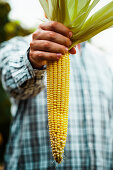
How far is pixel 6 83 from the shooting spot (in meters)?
1.12

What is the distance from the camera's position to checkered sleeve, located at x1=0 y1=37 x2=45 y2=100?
2.86ft

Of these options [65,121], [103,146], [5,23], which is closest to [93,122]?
[103,146]

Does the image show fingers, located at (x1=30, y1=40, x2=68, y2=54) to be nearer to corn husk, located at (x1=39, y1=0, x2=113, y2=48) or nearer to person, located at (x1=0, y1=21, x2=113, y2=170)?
corn husk, located at (x1=39, y1=0, x2=113, y2=48)

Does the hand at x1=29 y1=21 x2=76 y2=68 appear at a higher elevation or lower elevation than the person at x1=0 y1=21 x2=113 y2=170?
higher

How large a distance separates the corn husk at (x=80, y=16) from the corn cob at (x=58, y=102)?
103 millimetres

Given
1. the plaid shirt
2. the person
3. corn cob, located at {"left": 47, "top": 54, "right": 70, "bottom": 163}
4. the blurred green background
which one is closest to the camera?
corn cob, located at {"left": 47, "top": 54, "right": 70, "bottom": 163}

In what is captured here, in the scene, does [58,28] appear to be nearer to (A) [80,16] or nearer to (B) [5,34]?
(A) [80,16]

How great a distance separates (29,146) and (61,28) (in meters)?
1.01

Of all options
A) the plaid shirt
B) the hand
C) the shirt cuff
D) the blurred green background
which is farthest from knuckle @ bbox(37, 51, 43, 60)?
the blurred green background

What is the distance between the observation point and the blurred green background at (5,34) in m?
2.81

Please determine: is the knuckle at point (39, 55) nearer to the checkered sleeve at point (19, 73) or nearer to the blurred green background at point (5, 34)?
the checkered sleeve at point (19, 73)

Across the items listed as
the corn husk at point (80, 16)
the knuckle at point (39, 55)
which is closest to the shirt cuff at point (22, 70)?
the knuckle at point (39, 55)

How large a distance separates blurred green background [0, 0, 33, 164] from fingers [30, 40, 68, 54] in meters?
→ 2.25

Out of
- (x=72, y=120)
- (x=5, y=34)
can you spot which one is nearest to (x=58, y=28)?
(x=72, y=120)
